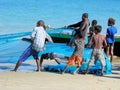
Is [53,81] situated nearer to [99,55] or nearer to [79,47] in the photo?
[79,47]

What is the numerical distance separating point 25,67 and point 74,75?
75.2 inches

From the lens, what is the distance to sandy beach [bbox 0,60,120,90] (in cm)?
1147

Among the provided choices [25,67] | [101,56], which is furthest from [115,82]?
[25,67]

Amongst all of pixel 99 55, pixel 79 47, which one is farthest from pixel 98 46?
pixel 79 47

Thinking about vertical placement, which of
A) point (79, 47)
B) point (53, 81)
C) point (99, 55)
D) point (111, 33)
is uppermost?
point (111, 33)

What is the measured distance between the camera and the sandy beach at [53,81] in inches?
452

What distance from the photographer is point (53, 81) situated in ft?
40.2

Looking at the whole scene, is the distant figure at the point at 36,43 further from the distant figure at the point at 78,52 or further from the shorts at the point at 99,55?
the shorts at the point at 99,55

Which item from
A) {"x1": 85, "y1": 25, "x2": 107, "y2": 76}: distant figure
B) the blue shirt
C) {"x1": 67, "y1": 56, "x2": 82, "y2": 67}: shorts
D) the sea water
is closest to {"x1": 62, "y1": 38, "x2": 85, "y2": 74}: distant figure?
{"x1": 67, "y1": 56, "x2": 82, "y2": 67}: shorts

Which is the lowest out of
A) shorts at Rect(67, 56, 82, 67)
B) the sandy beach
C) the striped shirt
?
the sandy beach

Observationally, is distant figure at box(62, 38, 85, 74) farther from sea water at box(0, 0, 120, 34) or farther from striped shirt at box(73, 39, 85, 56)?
sea water at box(0, 0, 120, 34)

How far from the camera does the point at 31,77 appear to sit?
41.8 feet

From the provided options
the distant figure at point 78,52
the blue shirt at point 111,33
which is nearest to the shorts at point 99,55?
the distant figure at point 78,52

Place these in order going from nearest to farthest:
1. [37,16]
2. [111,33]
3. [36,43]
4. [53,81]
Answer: [53,81] < [36,43] < [111,33] < [37,16]
